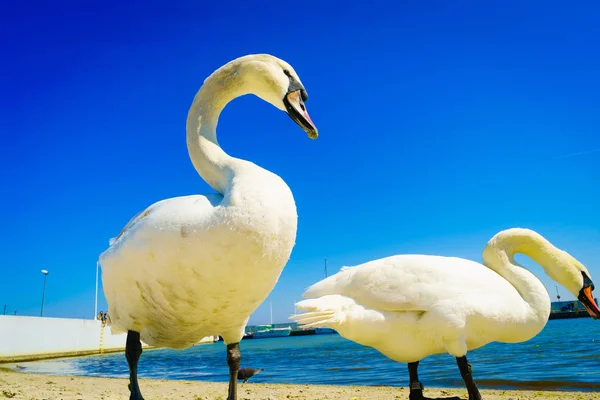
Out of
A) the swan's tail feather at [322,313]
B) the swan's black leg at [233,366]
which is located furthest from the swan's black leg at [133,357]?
the swan's tail feather at [322,313]

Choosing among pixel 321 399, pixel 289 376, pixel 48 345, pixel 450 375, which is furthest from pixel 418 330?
pixel 48 345

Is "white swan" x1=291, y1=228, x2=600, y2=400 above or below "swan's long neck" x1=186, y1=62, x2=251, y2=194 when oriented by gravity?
below

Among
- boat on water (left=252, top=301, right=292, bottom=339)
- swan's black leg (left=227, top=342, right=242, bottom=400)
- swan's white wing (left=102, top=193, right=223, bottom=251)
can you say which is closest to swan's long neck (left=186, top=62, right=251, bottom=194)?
swan's white wing (left=102, top=193, right=223, bottom=251)

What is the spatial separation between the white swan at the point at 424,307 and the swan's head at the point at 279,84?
7.35 ft

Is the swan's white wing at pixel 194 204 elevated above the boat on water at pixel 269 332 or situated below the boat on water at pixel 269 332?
above

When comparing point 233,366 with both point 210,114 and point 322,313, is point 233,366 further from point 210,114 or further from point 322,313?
point 210,114

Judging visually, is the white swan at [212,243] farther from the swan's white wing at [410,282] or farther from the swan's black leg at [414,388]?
the swan's black leg at [414,388]

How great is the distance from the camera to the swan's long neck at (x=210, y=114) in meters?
3.46

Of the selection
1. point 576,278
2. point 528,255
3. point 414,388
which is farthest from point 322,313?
point 576,278

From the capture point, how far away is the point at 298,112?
3307mm

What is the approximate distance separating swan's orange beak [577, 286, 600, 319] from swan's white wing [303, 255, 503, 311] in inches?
83.7

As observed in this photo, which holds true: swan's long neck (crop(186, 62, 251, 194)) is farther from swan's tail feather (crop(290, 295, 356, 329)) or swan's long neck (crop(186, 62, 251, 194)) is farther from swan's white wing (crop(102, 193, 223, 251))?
swan's tail feather (crop(290, 295, 356, 329))

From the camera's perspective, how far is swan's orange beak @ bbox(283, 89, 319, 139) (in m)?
3.30

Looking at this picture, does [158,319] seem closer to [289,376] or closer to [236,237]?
[236,237]
